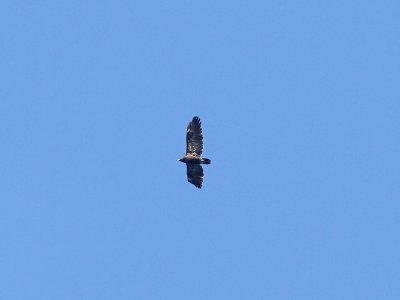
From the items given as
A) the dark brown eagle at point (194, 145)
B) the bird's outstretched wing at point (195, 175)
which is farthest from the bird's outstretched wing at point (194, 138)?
the bird's outstretched wing at point (195, 175)

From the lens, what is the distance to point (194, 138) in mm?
93125

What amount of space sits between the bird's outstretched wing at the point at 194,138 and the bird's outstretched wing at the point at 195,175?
1.44 meters

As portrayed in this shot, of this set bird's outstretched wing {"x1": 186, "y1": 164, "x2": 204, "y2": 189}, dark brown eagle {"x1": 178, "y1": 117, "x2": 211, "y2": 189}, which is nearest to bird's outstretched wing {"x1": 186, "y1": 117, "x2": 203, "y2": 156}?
dark brown eagle {"x1": 178, "y1": 117, "x2": 211, "y2": 189}

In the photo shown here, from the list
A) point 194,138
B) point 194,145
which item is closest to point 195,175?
point 194,145

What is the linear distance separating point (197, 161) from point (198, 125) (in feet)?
8.57

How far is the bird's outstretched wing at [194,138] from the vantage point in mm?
92812

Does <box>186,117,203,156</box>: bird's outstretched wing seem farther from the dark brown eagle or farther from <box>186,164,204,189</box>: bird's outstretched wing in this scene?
<box>186,164,204,189</box>: bird's outstretched wing

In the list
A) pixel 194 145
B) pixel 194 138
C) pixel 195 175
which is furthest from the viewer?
pixel 195 175

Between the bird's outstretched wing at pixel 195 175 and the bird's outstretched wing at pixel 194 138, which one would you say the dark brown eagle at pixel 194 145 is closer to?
the bird's outstretched wing at pixel 194 138

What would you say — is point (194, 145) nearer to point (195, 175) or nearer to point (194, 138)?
point (194, 138)

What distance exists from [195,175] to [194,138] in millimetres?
3079

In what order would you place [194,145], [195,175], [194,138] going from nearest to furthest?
[194,138] < [194,145] < [195,175]

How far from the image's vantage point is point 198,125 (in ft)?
305

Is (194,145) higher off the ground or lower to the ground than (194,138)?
lower
